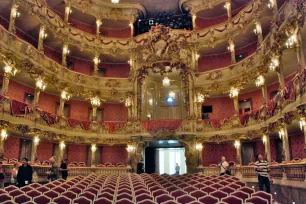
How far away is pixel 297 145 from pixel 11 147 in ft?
60.9

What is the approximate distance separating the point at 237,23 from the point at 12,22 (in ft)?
52.9

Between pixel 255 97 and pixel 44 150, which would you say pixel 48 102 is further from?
pixel 255 97

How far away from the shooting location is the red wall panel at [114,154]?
76.1ft

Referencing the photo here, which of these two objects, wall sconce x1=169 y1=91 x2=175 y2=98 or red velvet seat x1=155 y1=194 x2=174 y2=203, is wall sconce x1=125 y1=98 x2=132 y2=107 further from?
red velvet seat x1=155 y1=194 x2=174 y2=203

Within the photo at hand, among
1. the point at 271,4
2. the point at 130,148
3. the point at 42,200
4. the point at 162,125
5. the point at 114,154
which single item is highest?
the point at 271,4

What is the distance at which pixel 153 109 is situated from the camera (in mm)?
24547

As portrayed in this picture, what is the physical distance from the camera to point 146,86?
24375 mm

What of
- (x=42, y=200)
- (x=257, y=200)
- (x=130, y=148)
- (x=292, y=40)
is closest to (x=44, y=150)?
(x=130, y=148)

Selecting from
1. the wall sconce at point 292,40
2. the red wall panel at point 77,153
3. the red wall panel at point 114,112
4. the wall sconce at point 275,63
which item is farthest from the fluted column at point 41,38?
the wall sconce at point 292,40

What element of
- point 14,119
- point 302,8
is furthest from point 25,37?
point 302,8

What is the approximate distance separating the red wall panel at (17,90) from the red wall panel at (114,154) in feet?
26.2

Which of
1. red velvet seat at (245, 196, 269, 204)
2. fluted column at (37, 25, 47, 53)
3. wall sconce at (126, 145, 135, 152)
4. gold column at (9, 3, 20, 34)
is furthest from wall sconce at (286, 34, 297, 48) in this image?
fluted column at (37, 25, 47, 53)

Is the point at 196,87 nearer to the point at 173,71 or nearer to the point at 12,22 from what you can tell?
the point at 173,71

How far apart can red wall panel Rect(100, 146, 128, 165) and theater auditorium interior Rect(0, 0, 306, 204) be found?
9 cm
